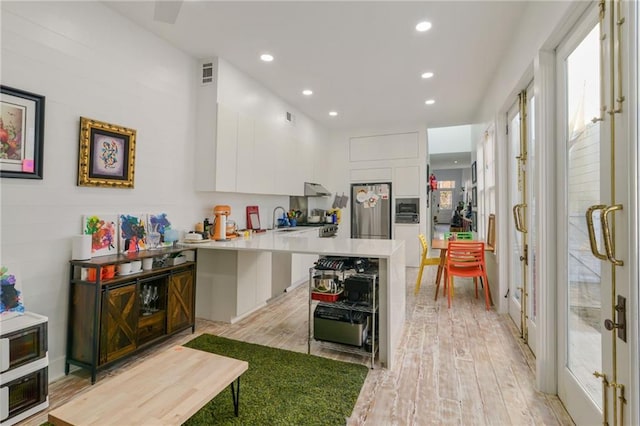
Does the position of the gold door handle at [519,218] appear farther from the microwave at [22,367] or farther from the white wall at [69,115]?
the microwave at [22,367]

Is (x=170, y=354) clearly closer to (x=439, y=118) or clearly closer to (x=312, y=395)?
(x=312, y=395)

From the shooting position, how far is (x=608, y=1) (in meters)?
1.31

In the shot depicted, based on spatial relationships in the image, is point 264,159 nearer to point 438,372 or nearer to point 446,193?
point 438,372

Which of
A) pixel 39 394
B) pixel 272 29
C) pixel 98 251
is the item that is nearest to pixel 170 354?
pixel 39 394

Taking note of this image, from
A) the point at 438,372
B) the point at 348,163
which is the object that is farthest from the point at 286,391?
the point at 348,163

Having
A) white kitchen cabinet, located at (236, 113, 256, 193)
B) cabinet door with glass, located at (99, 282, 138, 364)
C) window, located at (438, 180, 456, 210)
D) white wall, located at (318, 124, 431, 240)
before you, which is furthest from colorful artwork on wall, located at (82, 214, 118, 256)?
window, located at (438, 180, 456, 210)

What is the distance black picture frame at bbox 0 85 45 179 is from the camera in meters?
1.97

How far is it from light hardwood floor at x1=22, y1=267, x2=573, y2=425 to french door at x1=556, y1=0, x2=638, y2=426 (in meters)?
0.33

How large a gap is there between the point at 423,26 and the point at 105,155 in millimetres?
3131

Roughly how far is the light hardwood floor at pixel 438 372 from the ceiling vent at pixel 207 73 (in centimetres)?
279

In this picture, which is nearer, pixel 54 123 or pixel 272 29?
pixel 54 123

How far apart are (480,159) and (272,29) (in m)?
4.02

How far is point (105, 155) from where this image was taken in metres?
2.59

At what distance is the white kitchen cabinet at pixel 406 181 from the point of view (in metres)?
6.14
